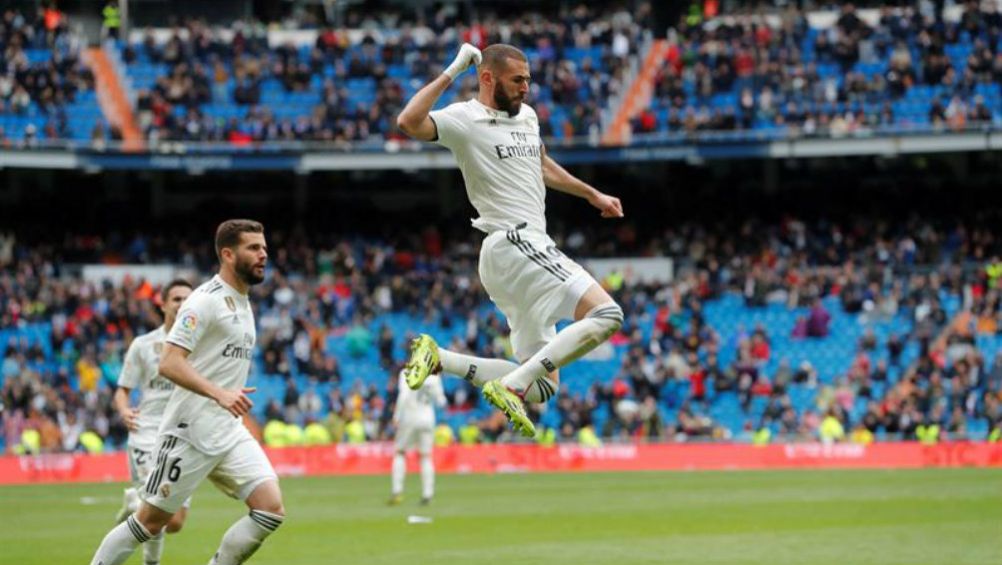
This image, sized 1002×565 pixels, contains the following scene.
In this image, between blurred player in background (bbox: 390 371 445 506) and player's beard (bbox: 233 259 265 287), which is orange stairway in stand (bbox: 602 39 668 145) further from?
player's beard (bbox: 233 259 265 287)

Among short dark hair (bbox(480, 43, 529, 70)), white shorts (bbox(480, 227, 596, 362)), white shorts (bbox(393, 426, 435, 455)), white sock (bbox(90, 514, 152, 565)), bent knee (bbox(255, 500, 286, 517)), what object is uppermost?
short dark hair (bbox(480, 43, 529, 70))

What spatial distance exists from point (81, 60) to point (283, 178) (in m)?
6.89

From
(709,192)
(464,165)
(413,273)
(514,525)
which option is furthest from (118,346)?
(464,165)

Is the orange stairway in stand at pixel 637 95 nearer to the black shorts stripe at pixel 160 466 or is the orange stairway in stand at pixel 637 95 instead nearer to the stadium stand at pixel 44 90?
the stadium stand at pixel 44 90

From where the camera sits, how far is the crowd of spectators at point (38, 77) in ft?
146

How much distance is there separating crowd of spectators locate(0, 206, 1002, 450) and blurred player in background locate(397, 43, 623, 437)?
941 inches

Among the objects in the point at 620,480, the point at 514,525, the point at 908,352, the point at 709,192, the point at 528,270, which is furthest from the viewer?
the point at 709,192

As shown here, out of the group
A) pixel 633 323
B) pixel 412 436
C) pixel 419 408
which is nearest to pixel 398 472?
pixel 412 436

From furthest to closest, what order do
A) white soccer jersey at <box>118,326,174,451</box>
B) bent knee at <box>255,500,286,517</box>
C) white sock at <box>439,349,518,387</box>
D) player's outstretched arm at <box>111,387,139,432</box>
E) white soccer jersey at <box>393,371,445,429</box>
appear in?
white soccer jersey at <box>393,371,445,429</box>, white soccer jersey at <box>118,326,174,451</box>, player's outstretched arm at <box>111,387,139,432</box>, white sock at <box>439,349,518,387</box>, bent knee at <box>255,500,286,517</box>

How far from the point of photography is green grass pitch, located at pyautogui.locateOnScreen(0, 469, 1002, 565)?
620 inches

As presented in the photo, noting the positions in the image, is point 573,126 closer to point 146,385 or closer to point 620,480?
point 620,480

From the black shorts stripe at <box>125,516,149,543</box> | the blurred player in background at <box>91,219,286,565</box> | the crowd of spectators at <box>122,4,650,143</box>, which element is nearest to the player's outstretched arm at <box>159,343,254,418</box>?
the blurred player in background at <box>91,219,286,565</box>

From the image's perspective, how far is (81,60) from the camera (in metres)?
46.8

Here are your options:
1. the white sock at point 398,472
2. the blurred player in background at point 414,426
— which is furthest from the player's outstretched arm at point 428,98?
the white sock at point 398,472
